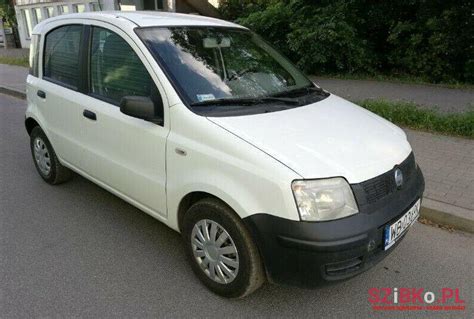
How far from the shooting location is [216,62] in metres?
3.12

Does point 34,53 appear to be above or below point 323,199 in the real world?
above

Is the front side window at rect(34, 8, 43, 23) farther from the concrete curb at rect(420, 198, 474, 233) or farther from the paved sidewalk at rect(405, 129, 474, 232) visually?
the concrete curb at rect(420, 198, 474, 233)

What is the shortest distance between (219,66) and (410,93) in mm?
6159

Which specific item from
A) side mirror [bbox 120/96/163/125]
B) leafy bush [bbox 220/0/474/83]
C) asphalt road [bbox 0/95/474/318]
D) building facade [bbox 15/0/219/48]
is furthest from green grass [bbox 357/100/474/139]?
building facade [bbox 15/0/219/48]

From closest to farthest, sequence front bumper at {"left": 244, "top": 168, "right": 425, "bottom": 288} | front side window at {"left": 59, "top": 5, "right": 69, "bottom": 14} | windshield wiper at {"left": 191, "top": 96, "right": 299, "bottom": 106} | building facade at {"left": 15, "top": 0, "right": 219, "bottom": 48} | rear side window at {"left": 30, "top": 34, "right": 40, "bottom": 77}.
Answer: front bumper at {"left": 244, "top": 168, "right": 425, "bottom": 288} → windshield wiper at {"left": 191, "top": 96, "right": 299, "bottom": 106} → rear side window at {"left": 30, "top": 34, "right": 40, "bottom": 77} → building facade at {"left": 15, "top": 0, "right": 219, "bottom": 48} → front side window at {"left": 59, "top": 5, "right": 69, "bottom": 14}

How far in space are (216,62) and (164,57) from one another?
1.39 ft

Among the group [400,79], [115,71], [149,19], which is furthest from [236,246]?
[400,79]

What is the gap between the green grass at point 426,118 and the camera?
568 cm

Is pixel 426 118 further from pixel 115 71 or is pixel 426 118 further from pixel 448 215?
pixel 115 71

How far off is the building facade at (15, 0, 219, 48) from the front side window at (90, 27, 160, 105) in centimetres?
1104

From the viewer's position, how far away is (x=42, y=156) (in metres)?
4.47

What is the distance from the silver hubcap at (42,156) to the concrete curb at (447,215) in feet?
12.6

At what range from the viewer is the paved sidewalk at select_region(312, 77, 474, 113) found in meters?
7.02

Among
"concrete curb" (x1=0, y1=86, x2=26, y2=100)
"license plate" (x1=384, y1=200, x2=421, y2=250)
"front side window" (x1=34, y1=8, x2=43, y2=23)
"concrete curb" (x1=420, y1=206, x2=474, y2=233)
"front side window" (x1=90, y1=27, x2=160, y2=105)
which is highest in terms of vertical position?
"front side window" (x1=34, y1=8, x2=43, y2=23)
